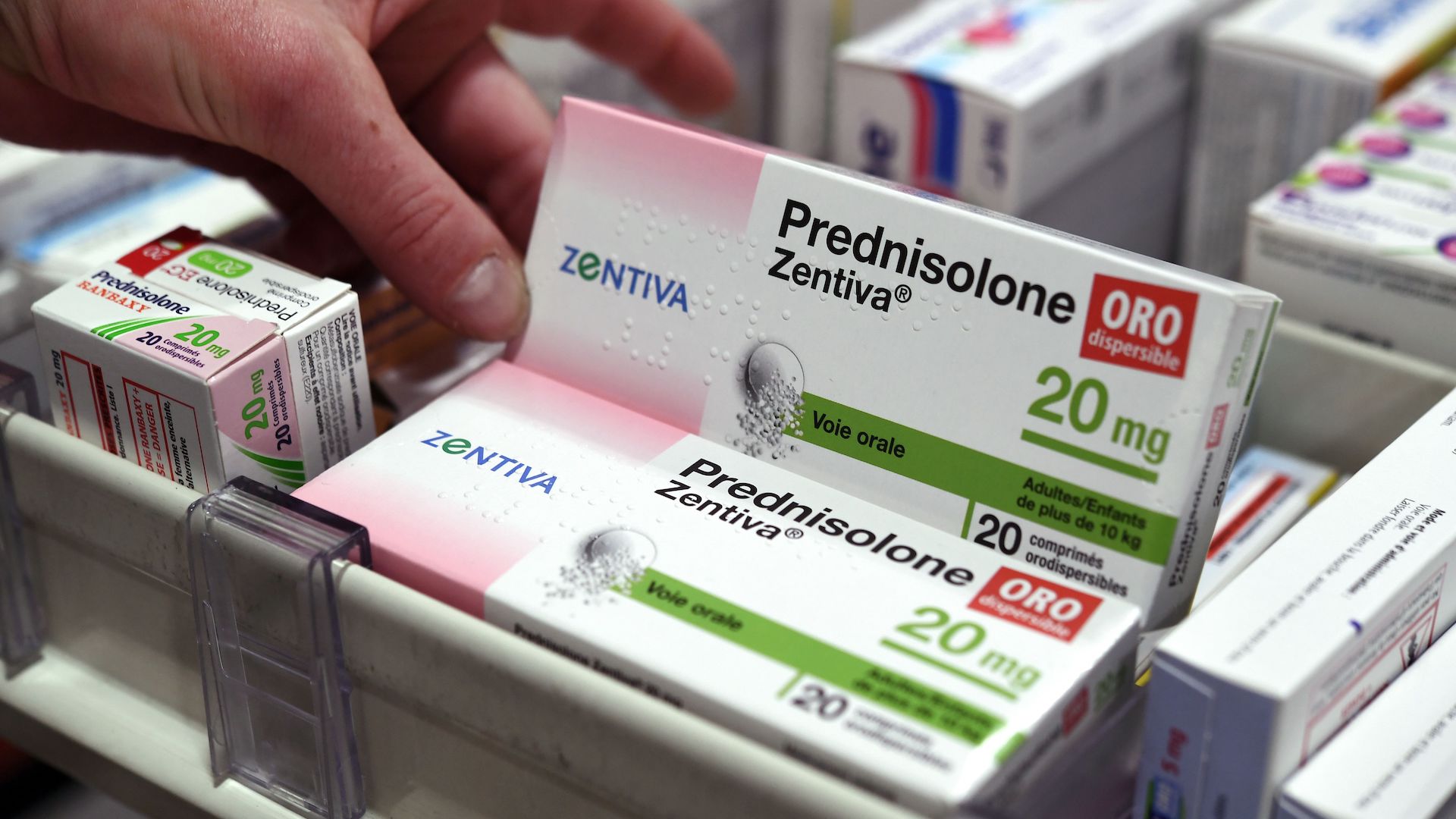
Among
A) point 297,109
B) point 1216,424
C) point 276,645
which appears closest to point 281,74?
point 297,109

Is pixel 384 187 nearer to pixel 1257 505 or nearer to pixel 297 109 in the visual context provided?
pixel 297 109

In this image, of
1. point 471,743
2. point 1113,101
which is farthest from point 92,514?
point 1113,101

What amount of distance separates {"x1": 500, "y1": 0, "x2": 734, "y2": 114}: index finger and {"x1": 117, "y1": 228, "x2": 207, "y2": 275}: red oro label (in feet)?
1.13

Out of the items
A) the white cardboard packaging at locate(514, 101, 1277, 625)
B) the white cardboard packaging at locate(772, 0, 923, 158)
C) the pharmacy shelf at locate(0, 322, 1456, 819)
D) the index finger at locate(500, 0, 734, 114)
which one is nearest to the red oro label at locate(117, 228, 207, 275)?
the pharmacy shelf at locate(0, 322, 1456, 819)

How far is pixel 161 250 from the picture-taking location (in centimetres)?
84

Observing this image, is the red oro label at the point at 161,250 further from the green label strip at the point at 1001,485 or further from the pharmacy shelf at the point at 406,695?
the green label strip at the point at 1001,485

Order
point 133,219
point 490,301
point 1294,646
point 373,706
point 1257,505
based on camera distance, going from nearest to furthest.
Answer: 1. point 1294,646
2. point 373,706
3. point 490,301
4. point 1257,505
5. point 133,219

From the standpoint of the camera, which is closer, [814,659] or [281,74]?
[814,659]

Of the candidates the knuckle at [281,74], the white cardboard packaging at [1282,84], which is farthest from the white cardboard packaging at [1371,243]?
the knuckle at [281,74]

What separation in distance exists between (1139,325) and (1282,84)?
2.75 ft

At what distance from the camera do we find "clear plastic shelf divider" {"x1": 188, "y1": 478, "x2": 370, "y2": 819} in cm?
69

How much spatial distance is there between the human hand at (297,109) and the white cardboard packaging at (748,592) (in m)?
0.12

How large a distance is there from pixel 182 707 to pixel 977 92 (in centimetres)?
A: 90

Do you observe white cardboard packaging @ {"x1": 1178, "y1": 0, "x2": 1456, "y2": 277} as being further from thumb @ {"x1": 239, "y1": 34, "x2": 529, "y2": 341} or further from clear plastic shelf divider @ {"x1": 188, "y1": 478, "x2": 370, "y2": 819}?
clear plastic shelf divider @ {"x1": 188, "y1": 478, "x2": 370, "y2": 819}
